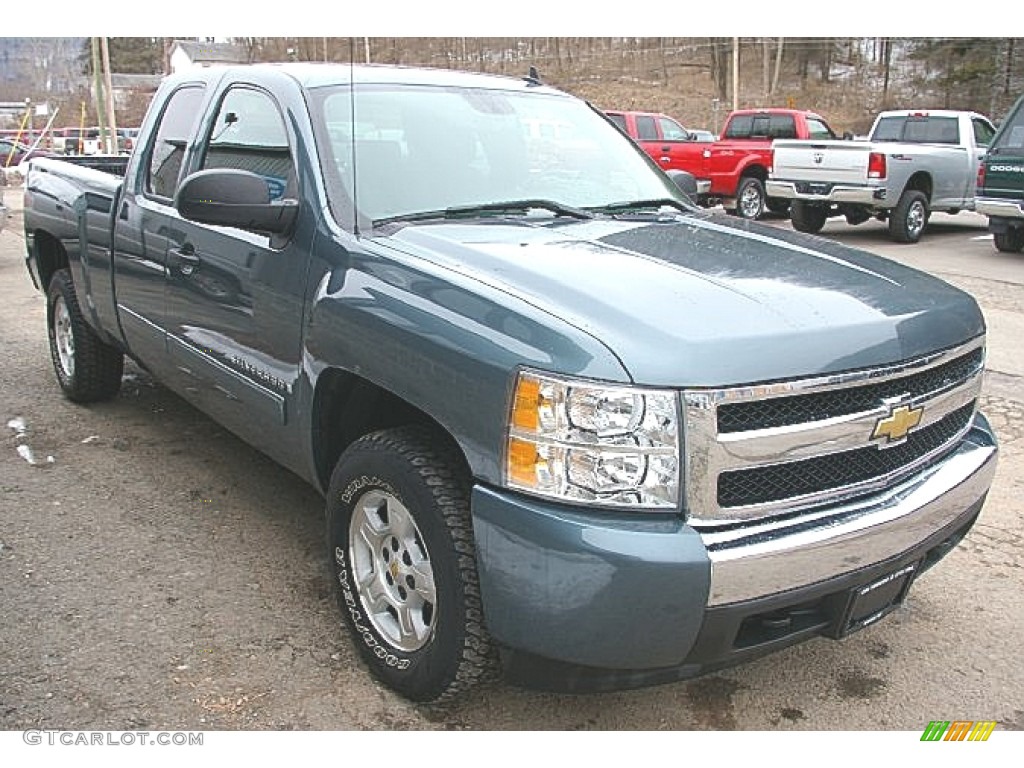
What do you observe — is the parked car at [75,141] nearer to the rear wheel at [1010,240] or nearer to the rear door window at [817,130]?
the rear door window at [817,130]

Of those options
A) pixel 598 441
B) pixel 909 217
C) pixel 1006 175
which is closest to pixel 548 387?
pixel 598 441

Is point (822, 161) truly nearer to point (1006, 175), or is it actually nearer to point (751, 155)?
point (1006, 175)

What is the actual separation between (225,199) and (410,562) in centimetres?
123

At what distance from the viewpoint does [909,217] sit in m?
13.6

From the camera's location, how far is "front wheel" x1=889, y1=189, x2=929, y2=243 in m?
13.5

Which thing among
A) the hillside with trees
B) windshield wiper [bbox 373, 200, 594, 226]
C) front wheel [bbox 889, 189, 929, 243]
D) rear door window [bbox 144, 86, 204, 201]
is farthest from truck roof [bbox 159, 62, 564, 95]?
the hillside with trees

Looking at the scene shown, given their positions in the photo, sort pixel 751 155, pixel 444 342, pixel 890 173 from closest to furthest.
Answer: pixel 444 342
pixel 890 173
pixel 751 155

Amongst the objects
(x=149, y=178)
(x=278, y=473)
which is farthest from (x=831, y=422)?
(x=149, y=178)

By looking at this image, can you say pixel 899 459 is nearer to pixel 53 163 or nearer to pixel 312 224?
pixel 312 224

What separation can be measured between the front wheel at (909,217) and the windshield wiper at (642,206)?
1075 centimetres

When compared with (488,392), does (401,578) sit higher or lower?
lower

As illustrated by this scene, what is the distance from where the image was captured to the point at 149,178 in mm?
4434

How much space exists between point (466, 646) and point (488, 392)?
2.17ft

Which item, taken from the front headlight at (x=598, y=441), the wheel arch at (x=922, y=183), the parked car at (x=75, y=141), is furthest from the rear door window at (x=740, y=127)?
the parked car at (x=75, y=141)
